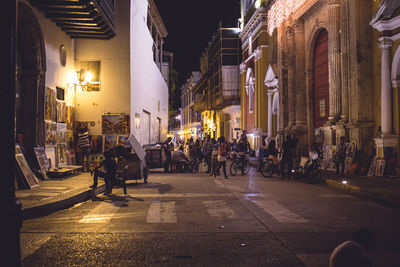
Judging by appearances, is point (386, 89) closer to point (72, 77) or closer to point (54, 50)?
point (54, 50)

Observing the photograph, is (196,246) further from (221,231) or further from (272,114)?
(272,114)

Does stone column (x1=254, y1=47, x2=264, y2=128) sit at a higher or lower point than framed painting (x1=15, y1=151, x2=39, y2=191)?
higher

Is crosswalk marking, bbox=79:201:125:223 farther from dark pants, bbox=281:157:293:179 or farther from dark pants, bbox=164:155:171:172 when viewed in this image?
dark pants, bbox=164:155:171:172

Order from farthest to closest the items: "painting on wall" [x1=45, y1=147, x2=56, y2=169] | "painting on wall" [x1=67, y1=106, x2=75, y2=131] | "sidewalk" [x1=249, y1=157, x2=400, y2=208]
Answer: "painting on wall" [x1=67, y1=106, x2=75, y2=131] < "painting on wall" [x1=45, y1=147, x2=56, y2=169] < "sidewalk" [x1=249, y1=157, x2=400, y2=208]

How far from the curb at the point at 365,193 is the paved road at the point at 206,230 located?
38cm

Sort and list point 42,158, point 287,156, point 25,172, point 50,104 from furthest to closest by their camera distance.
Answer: point 287,156 → point 50,104 → point 42,158 → point 25,172

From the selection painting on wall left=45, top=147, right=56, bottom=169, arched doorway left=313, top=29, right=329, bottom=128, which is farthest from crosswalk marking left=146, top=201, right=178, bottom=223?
arched doorway left=313, top=29, right=329, bottom=128

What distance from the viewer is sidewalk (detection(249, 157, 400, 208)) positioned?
30.4 feet

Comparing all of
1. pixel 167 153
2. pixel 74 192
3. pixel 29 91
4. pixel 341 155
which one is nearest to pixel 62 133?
pixel 29 91

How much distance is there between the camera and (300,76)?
23422mm

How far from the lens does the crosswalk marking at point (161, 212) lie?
6.95 meters

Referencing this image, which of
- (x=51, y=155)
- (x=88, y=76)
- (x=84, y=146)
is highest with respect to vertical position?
(x=88, y=76)

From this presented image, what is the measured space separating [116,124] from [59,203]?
9.20 m

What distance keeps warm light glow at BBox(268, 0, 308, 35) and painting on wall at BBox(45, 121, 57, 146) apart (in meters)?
15.3
